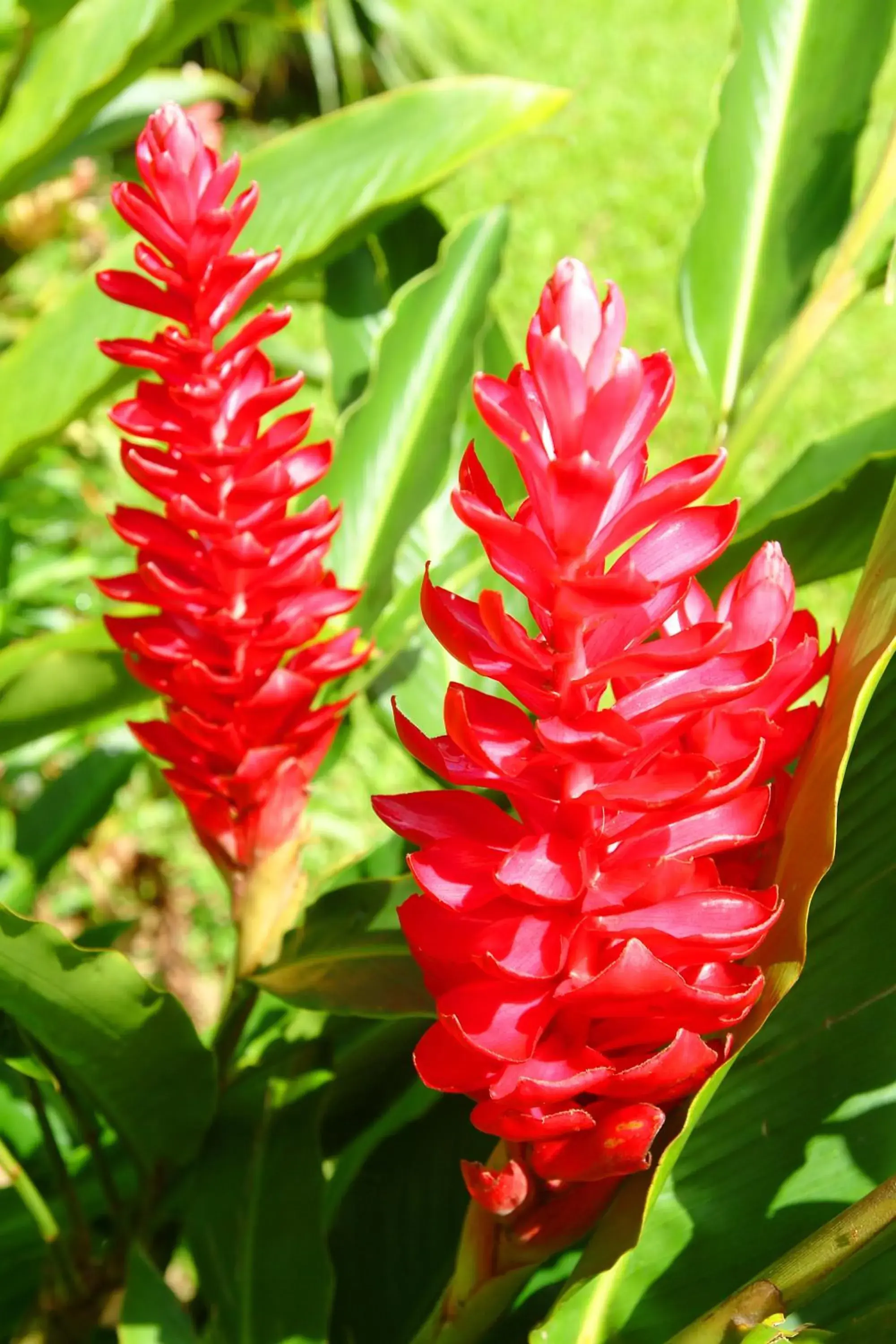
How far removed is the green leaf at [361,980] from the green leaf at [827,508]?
0.38 metres

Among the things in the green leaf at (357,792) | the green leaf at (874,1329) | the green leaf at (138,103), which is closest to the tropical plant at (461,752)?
the green leaf at (874,1329)

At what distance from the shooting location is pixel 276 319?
73 cm

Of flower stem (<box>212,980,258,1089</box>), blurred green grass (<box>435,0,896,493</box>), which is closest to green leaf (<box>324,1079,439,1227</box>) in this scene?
flower stem (<box>212,980,258,1089</box>)

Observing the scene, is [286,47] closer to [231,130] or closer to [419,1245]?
[231,130]

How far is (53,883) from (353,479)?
127cm

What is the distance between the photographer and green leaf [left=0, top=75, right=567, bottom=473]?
3.88 ft

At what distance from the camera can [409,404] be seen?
1177 millimetres

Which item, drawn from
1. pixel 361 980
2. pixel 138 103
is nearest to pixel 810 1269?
pixel 361 980

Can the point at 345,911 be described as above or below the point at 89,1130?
above

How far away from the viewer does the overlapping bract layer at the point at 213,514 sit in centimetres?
72

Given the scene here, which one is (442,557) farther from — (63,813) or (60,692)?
(63,813)

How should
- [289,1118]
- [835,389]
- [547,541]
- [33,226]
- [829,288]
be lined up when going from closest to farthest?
[547,541] < [289,1118] < [829,288] < [33,226] < [835,389]

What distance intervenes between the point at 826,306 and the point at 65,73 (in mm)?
853

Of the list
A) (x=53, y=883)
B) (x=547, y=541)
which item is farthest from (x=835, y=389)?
(x=547, y=541)
